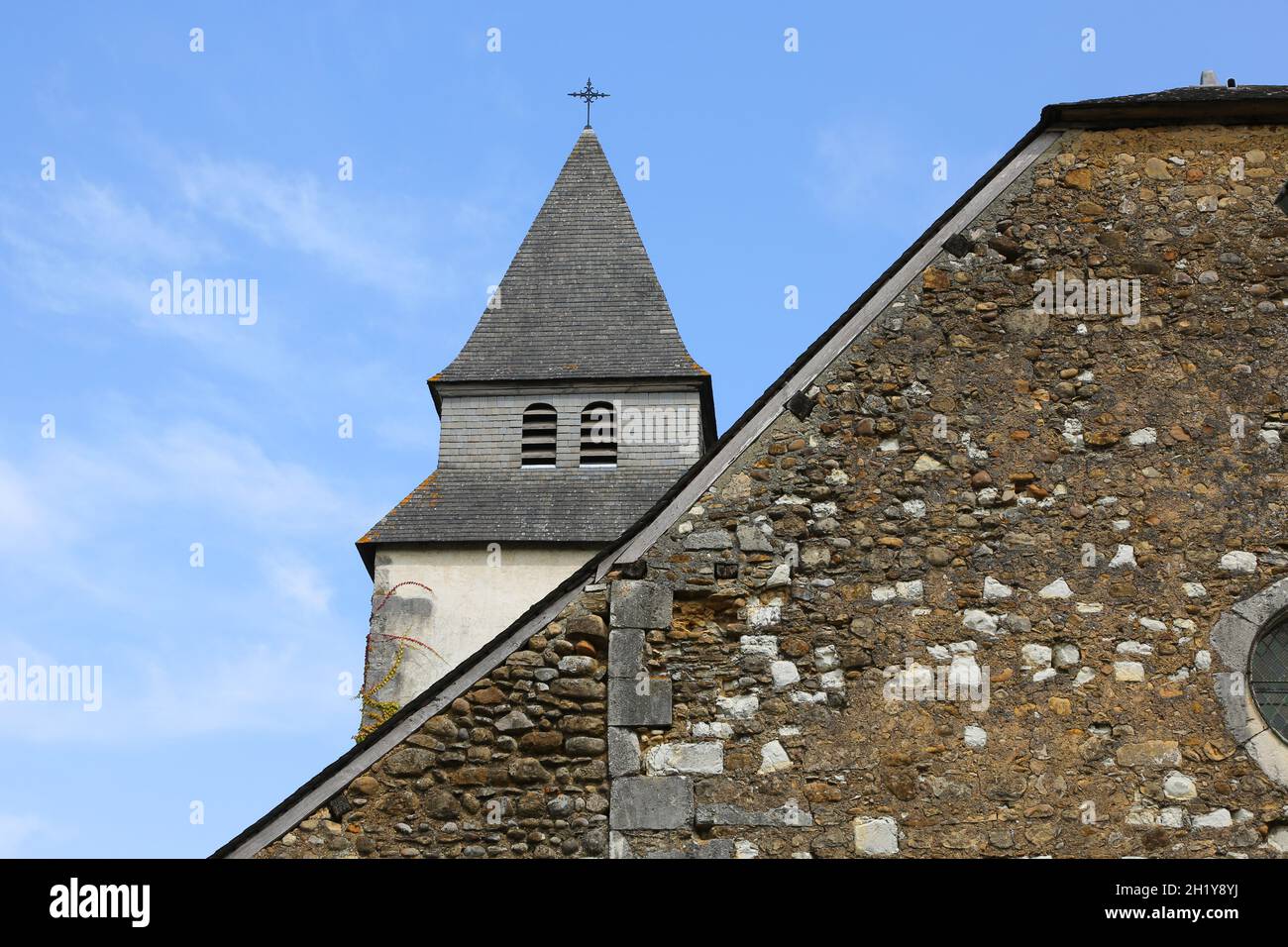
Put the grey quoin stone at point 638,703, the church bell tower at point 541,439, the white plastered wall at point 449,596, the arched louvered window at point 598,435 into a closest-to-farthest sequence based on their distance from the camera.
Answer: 1. the grey quoin stone at point 638,703
2. the white plastered wall at point 449,596
3. the church bell tower at point 541,439
4. the arched louvered window at point 598,435

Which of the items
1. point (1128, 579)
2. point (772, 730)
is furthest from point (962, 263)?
point (772, 730)

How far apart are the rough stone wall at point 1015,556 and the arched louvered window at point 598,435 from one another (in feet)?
53.6

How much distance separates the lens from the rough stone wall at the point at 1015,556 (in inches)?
311

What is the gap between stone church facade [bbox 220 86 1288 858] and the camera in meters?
7.91

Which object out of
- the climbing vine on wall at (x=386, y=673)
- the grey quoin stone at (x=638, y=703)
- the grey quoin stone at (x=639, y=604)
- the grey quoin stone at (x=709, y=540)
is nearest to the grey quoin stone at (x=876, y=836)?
the grey quoin stone at (x=638, y=703)

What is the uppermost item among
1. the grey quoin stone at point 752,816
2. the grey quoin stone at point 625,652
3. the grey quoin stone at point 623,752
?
the grey quoin stone at point 625,652

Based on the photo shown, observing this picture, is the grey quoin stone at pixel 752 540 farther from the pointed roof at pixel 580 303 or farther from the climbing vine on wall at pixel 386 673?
the pointed roof at pixel 580 303

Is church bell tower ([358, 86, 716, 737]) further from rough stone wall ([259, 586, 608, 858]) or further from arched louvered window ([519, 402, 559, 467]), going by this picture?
rough stone wall ([259, 586, 608, 858])

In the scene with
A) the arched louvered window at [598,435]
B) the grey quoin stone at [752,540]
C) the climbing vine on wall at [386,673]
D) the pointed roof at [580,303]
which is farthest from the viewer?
the pointed roof at [580,303]

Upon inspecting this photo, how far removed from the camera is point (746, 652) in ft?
26.7

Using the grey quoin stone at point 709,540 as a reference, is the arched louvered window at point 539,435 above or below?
above

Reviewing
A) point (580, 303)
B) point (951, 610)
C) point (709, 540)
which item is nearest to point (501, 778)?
point (709, 540)

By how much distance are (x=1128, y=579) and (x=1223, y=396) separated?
1.06 meters

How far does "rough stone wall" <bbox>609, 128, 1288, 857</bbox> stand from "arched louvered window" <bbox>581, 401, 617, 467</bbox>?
53.6ft
